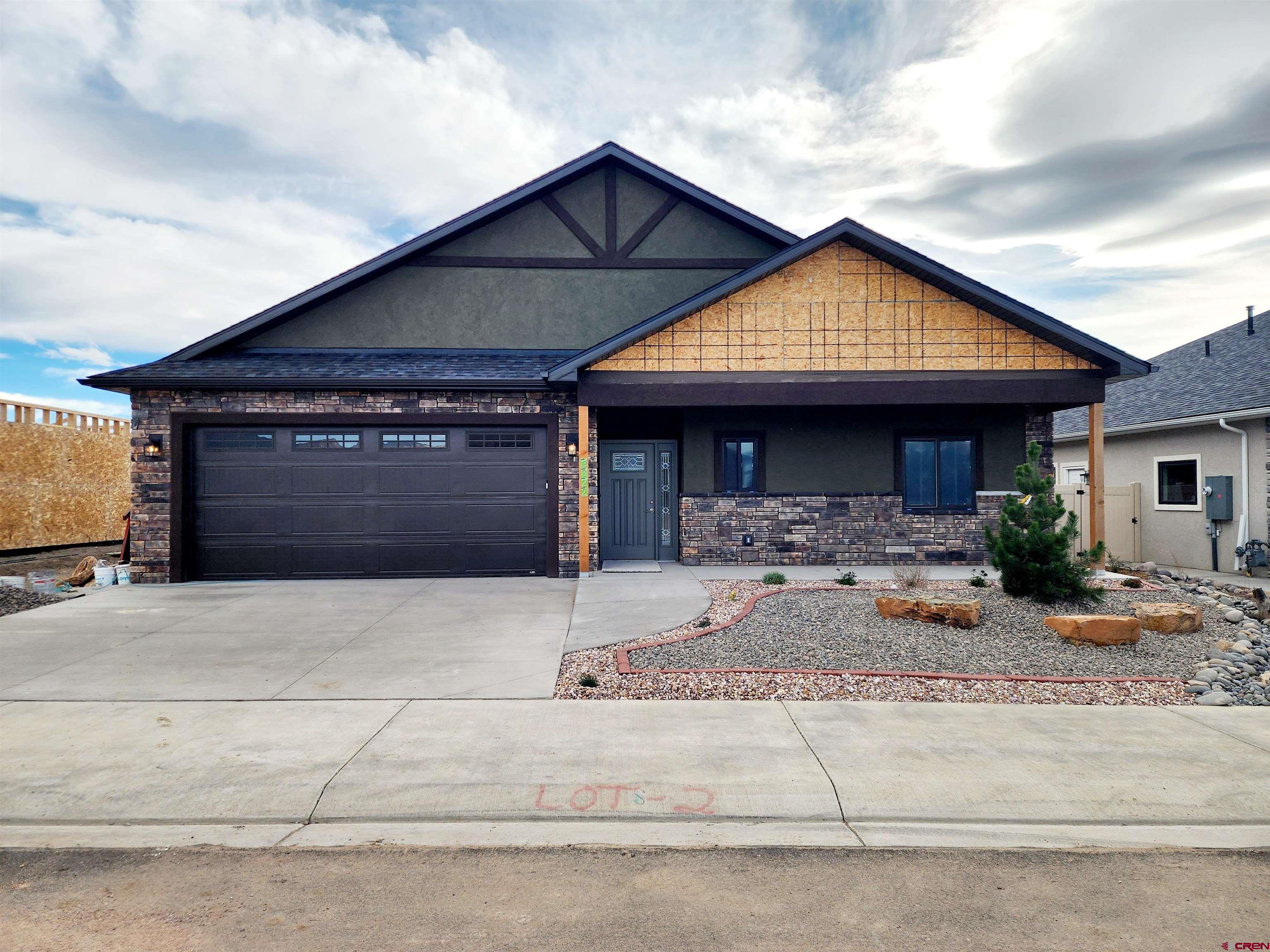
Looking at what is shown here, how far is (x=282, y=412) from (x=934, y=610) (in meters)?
10.6

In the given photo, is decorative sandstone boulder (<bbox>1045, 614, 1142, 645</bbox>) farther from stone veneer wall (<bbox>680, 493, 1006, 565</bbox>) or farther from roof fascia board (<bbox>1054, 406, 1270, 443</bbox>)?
roof fascia board (<bbox>1054, 406, 1270, 443</bbox>)

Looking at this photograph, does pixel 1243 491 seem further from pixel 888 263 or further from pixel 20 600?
pixel 20 600

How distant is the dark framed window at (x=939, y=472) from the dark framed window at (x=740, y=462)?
8.64ft

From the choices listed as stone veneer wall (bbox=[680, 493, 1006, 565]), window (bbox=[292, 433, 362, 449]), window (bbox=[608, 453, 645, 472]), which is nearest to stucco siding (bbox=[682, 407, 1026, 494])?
stone veneer wall (bbox=[680, 493, 1006, 565])

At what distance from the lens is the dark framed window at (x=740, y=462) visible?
13.4 meters

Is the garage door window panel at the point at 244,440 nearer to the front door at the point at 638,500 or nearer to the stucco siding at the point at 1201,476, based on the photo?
the front door at the point at 638,500

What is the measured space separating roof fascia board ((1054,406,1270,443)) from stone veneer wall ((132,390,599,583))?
30.3 feet

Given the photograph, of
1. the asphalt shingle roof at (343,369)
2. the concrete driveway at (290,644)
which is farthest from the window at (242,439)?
the concrete driveway at (290,644)

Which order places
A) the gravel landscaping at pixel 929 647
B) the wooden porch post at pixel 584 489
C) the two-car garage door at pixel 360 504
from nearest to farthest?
the gravel landscaping at pixel 929 647 < the wooden porch post at pixel 584 489 < the two-car garage door at pixel 360 504

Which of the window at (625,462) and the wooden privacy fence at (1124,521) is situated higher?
the window at (625,462)

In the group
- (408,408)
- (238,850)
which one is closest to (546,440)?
(408,408)

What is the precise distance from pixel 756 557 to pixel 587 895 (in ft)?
33.7

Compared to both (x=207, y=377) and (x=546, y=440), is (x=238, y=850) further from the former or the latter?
(x=207, y=377)

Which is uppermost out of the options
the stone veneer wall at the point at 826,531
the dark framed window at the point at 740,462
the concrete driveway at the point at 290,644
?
the dark framed window at the point at 740,462
